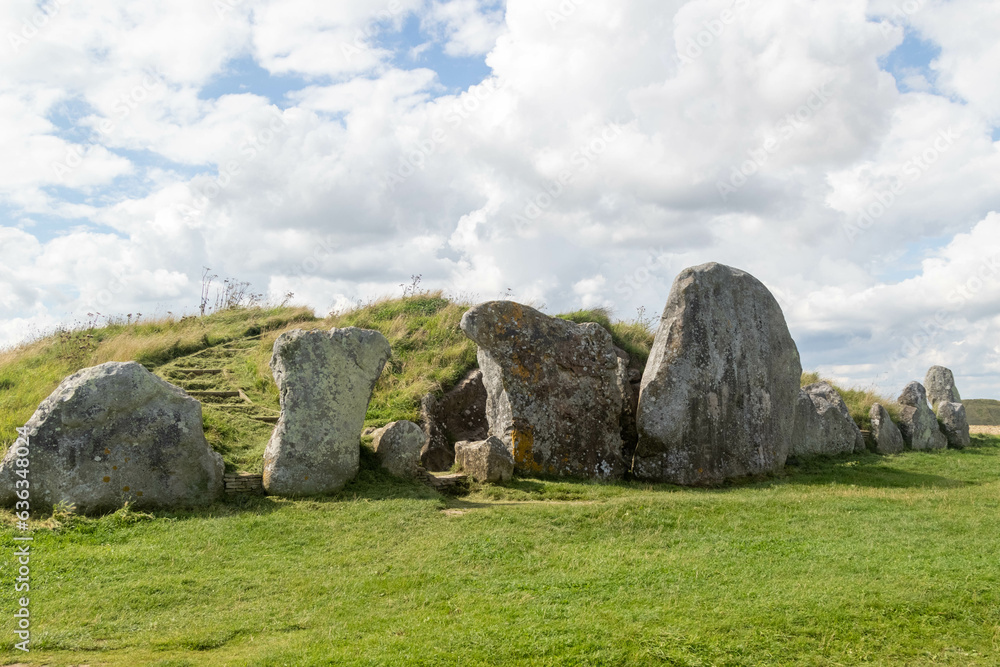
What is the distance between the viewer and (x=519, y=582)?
734 centimetres

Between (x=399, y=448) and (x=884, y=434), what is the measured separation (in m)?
13.6

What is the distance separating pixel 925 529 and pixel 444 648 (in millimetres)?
6901

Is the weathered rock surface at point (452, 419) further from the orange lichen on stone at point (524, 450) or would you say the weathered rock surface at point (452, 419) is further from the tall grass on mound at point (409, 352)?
the orange lichen on stone at point (524, 450)

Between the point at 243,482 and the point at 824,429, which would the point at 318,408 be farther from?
the point at 824,429

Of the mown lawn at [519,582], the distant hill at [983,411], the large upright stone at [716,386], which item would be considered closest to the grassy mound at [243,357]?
the mown lawn at [519,582]

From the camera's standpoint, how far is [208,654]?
19.3 ft

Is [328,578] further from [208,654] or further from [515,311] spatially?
[515,311]

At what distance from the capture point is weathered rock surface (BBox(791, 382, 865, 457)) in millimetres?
17266

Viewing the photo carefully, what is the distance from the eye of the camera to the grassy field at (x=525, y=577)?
5.91 m

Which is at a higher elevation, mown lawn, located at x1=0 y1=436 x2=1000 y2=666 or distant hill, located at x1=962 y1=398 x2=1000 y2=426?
distant hill, located at x1=962 y1=398 x2=1000 y2=426

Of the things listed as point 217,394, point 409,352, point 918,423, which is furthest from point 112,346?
point 918,423

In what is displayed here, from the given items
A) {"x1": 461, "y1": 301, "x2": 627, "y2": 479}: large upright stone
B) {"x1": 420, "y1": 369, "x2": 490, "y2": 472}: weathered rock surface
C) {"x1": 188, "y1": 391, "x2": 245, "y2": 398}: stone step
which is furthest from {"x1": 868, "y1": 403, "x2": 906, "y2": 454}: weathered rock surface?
{"x1": 188, "y1": 391, "x2": 245, "y2": 398}: stone step

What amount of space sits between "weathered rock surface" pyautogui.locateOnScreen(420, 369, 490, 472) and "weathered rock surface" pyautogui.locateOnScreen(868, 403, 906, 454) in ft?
34.3

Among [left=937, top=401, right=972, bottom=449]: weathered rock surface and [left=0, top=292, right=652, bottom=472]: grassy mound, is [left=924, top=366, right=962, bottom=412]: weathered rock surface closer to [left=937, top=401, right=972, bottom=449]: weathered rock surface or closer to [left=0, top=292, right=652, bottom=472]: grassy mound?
[left=937, top=401, right=972, bottom=449]: weathered rock surface
